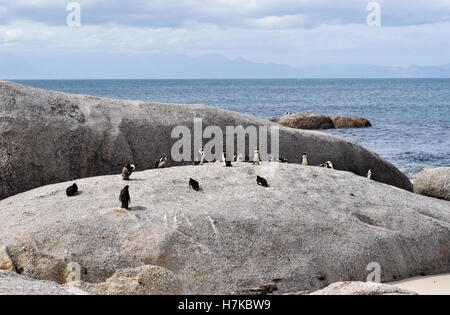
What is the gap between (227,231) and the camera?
13.1 meters

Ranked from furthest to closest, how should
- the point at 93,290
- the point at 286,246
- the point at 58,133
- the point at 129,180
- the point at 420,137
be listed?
1. the point at 420,137
2. the point at 58,133
3. the point at 129,180
4. the point at 286,246
5. the point at 93,290

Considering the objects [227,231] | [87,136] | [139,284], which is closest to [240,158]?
[87,136]

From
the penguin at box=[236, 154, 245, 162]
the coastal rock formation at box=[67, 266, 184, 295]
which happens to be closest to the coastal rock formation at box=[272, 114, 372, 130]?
the penguin at box=[236, 154, 245, 162]

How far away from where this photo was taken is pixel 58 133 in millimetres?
18250

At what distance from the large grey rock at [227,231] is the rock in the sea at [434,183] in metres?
6.97

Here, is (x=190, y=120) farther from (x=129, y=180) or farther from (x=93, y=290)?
(x=93, y=290)

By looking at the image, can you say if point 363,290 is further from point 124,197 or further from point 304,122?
point 304,122

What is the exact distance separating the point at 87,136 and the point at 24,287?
11.0 metres

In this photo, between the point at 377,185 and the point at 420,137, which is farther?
the point at 420,137

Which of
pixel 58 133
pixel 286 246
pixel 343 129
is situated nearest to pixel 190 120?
pixel 58 133

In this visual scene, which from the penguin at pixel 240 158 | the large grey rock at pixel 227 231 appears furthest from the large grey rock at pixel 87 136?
the large grey rock at pixel 227 231

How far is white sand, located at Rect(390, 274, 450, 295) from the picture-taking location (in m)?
13.2

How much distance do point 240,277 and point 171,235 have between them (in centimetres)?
179

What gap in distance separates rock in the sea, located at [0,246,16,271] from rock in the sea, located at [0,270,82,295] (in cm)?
277
